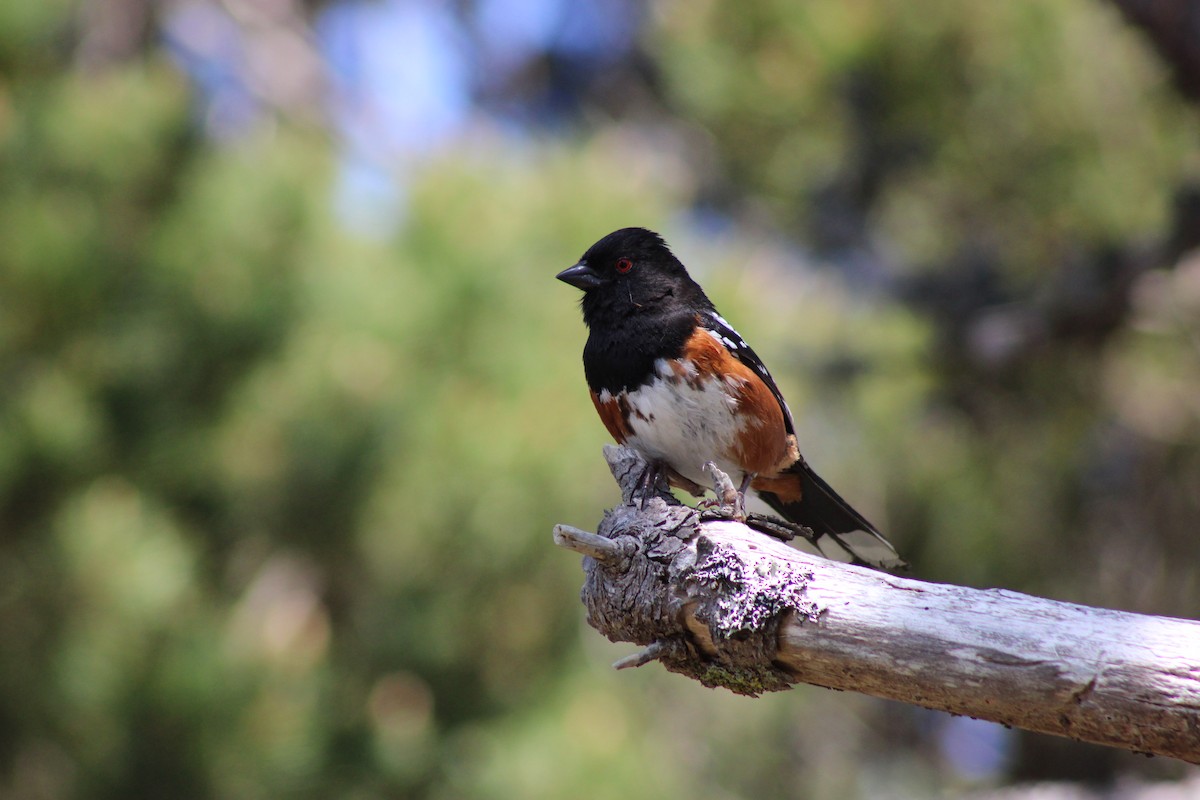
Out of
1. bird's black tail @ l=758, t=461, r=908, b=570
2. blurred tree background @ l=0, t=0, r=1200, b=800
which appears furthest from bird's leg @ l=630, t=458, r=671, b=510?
blurred tree background @ l=0, t=0, r=1200, b=800

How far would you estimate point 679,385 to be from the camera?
8.12ft

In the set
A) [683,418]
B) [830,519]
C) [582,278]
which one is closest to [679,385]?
[683,418]

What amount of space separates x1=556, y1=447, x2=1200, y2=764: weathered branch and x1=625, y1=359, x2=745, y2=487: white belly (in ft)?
1.79

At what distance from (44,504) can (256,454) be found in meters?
0.72

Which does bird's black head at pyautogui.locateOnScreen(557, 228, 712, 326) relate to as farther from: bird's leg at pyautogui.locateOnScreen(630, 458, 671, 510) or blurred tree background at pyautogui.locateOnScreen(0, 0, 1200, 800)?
blurred tree background at pyautogui.locateOnScreen(0, 0, 1200, 800)

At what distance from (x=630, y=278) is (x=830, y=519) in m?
0.77

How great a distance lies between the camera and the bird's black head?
263cm

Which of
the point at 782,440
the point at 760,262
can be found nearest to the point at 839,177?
the point at 760,262

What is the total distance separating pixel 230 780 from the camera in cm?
382

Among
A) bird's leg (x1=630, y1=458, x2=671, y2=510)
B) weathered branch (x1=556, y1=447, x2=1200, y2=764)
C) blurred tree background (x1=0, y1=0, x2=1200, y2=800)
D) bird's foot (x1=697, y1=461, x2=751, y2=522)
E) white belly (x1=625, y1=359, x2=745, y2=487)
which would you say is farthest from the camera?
blurred tree background (x1=0, y1=0, x2=1200, y2=800)

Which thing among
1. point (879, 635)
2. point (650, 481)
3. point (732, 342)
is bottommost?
point (879, 635)

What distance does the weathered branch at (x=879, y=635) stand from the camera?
1395mm

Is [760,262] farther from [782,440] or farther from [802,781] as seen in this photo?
[802,781]

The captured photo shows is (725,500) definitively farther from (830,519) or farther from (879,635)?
(830,519)
